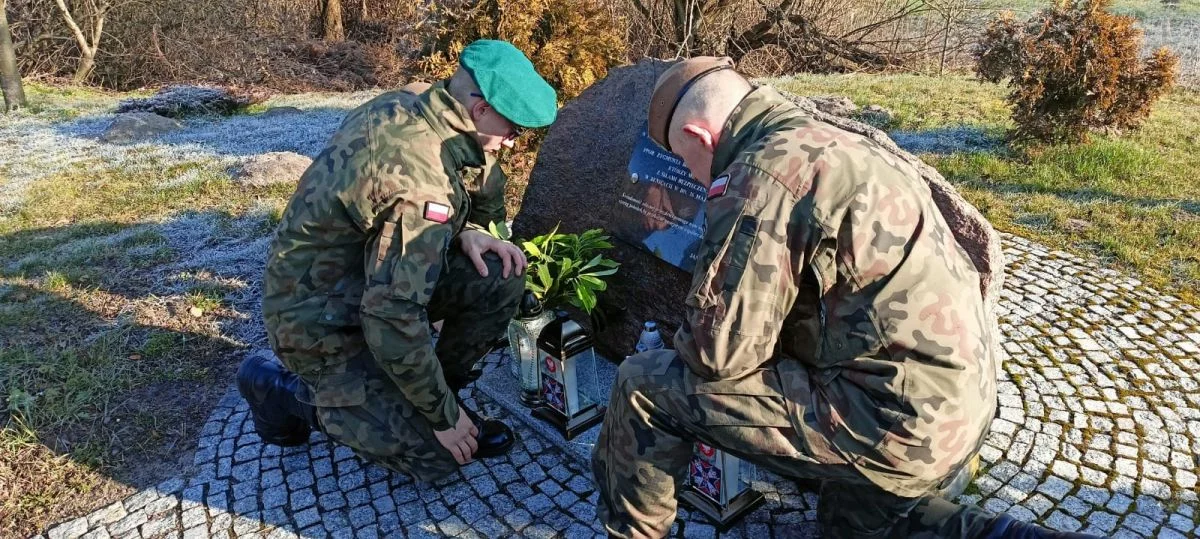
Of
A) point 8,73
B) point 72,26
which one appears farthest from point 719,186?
point 72,26

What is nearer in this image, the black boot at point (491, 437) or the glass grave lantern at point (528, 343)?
the black boot at point (491, 437)

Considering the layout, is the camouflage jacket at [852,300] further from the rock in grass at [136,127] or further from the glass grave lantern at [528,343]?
the rock in grass at [136,127]

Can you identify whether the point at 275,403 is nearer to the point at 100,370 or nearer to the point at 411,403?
the point at 411,403

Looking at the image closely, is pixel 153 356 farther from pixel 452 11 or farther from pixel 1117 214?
pixel 1117 214

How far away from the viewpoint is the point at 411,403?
3.05 metres

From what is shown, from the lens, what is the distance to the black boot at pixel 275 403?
132 inches

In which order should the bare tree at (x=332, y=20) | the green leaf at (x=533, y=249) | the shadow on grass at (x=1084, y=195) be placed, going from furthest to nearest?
the bare tree at (x=332, y=20) → the shadow on grass at (x=1084, y=195) → the green leaf at (x=533, y=249)

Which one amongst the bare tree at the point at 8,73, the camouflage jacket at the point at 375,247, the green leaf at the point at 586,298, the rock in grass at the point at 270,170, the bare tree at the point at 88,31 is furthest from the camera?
the bare tree at the point at 88,31

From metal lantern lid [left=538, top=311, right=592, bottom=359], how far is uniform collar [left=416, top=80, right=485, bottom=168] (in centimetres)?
82

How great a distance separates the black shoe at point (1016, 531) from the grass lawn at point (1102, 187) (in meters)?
2.97

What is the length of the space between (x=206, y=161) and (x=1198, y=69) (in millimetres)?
13209

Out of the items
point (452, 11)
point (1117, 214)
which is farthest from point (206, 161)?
point (1117, 214)

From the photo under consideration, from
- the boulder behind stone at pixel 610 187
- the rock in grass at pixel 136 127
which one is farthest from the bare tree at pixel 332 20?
the boulder behind stone at pixel 610 187

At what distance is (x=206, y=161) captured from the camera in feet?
27.0
